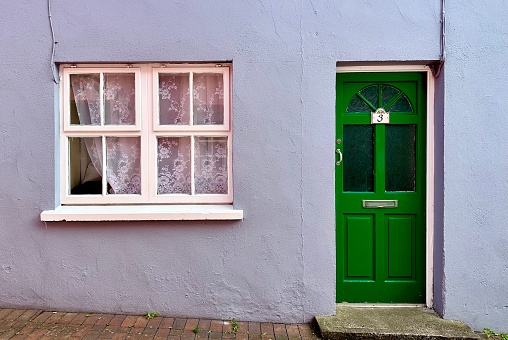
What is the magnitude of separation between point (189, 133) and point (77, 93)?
1391 mm

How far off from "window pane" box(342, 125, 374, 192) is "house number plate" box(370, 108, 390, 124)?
0.43 ft

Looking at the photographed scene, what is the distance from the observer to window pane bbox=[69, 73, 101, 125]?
4.92 metres

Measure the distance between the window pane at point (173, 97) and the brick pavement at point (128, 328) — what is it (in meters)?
2.23

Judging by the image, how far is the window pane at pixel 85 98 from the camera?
4.92 m

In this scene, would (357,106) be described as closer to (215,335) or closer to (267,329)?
(267,329)

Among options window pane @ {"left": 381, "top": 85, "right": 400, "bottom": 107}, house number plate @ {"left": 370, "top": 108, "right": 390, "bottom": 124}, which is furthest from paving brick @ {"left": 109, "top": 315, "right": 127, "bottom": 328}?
window pane @ {"left": 381, "top": 85, "right": 400, "bottom": 107}

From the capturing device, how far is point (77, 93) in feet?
16.2

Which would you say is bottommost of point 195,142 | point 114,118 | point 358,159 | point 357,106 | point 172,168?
point 172,168

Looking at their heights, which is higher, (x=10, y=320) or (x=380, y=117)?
(x=380, y=117)

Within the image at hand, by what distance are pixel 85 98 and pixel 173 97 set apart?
1.02 m

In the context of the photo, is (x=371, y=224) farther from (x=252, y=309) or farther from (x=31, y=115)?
(x=31, y=115)

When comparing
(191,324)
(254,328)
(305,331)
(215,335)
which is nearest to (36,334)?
(191,324)

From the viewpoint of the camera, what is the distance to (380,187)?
4914 mm

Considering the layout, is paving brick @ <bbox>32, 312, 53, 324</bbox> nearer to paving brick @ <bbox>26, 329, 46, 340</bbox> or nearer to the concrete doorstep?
paving brick @ <bbox>26, 329, 46, 340</bbox>
